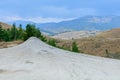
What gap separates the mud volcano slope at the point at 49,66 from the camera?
16.8ft

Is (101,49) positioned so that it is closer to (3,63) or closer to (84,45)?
(84,45)

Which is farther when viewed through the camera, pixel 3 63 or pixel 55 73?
pixel 3 63

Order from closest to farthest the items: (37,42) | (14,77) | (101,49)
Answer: (14,77) < (37,42) < (101,49)

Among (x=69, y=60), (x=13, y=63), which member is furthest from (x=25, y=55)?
(x=69, y=60)

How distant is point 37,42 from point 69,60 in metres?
1.36

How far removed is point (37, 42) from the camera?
7.03m

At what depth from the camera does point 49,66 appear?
5496 millimetres

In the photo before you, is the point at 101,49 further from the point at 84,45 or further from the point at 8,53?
the point at 8,53

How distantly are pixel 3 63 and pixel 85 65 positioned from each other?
4.95 feet

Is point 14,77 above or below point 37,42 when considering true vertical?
below

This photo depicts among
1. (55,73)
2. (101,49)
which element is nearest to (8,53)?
(55,73)

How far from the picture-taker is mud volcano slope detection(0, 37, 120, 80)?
5125mm

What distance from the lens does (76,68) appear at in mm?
5395

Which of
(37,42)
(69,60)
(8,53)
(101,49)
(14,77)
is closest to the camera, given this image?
(14,77)
